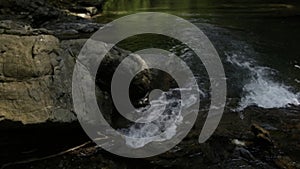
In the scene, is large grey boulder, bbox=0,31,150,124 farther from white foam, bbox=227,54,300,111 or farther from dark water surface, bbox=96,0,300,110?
dark water surface, bbox=96,0,300,110

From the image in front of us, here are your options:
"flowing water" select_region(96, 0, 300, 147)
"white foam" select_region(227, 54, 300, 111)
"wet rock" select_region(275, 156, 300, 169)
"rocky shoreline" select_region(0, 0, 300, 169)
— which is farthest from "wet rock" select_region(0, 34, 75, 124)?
"white foam" select_region(227, 54, 300, 111)

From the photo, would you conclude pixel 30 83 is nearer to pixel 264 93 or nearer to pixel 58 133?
pixel 58 133

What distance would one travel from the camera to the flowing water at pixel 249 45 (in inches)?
319

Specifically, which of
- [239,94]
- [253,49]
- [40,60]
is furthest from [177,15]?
[40,60]

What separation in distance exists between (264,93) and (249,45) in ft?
12.7

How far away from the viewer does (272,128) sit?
6.46m

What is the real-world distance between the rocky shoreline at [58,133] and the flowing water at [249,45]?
818 millimetres

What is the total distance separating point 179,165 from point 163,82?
9.02 feet

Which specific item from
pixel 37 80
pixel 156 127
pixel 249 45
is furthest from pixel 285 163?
pixel 249 45

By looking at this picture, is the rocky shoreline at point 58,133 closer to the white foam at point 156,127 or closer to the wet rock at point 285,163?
the wet rock at point 285,163

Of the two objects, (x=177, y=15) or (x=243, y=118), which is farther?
(x=177, y=15)

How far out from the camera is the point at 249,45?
38.1 feet

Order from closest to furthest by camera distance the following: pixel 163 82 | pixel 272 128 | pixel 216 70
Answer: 1. pixel 272 128
2. pixel 163 82
3. pixel 216 70

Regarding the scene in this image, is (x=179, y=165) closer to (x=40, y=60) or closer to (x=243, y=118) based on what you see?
(x=243, y=118)
